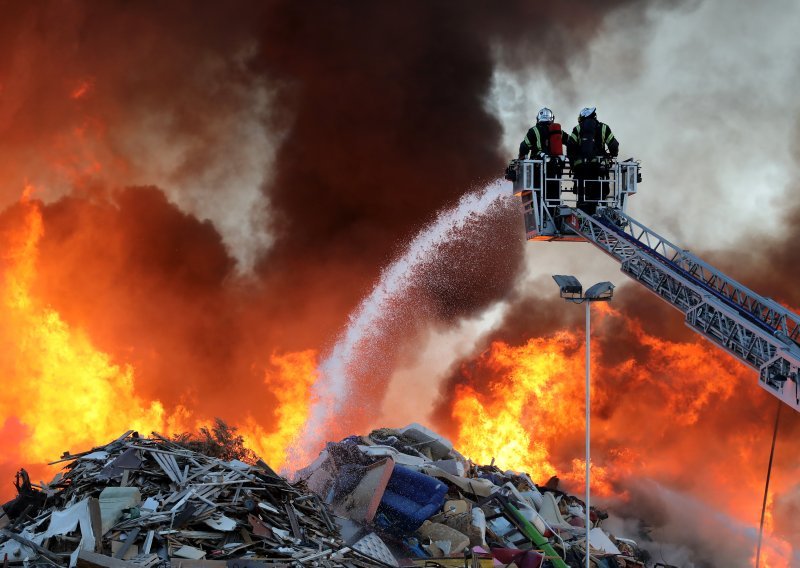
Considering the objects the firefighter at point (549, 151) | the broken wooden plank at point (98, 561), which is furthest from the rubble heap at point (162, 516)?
the firefighter at point (549, 151)

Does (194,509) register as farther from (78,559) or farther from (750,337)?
(750,337)

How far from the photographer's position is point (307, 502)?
13.5 m

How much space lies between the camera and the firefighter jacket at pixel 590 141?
1747 cm

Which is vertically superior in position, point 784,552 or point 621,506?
point 621,506

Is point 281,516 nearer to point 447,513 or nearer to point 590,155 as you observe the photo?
point 447,513

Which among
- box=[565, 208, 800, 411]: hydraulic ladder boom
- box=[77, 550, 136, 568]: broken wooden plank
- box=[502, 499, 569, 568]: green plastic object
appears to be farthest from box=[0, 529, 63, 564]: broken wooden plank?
box=[565, 208, 800, 411]: hydraulic ladder boom

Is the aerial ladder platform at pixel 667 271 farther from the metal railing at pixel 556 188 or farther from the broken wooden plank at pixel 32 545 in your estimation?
the broken wooden plank at pixel 32 545

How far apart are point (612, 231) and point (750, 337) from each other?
3.92m

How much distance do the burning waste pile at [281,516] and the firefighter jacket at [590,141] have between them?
7117mm

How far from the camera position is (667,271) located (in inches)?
591

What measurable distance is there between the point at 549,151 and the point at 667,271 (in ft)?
13.5

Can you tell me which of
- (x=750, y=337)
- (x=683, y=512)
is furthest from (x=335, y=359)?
(x=750, y=337)

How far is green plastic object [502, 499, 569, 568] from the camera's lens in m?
14.3

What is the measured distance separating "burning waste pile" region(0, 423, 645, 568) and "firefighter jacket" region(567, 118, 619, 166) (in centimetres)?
712
